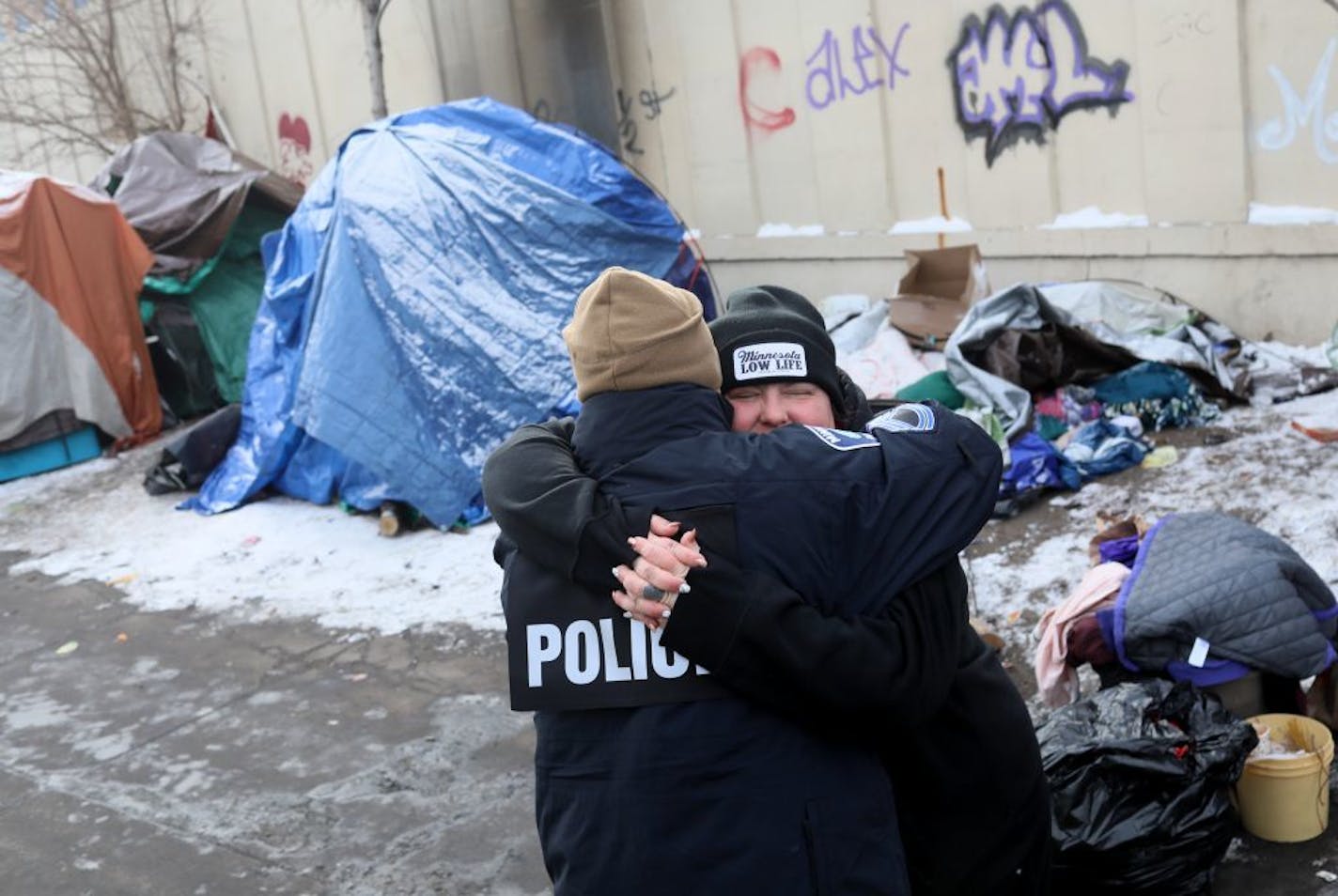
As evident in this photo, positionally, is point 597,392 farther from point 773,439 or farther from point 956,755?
point 956,755

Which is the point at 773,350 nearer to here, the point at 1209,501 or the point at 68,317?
the point at 1209,501

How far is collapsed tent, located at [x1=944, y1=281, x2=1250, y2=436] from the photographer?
22.8 feet

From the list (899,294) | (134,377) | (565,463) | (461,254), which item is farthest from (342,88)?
(565,463)

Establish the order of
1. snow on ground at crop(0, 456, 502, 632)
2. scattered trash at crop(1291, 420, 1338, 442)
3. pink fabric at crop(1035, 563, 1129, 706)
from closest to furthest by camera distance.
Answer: pink fabric at crop(1035, 563, 1129, 706)
scattered trash at crop(1291, 420, 1338, 442)
snow on ground at crop(0, 456, 502, 632)

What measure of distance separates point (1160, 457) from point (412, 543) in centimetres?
379

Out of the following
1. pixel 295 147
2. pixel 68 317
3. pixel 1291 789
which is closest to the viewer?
pixel 1291 789

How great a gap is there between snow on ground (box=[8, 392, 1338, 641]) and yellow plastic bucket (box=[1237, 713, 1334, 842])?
141 centimetres

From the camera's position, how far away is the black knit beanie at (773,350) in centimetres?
244

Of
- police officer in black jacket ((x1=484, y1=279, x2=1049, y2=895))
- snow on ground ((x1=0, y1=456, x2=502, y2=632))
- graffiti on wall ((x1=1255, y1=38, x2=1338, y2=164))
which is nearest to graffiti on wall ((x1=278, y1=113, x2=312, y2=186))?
snow on ground ((x1=0, y1=456, x2=502, y2=632))

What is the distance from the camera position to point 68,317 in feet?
33.4

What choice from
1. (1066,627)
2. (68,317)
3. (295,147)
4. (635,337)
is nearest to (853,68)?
(68,317)

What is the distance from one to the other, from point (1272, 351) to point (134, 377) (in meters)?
7.96

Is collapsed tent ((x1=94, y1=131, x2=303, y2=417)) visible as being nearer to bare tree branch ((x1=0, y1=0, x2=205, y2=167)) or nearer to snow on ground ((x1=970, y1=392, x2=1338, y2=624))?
bare tree branch ((x1=0, y1=0, x2=205, y2=167))

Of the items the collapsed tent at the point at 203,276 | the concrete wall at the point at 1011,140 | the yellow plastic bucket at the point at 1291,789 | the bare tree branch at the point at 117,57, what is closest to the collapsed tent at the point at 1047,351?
the concrete wall at the point at 1011,140
